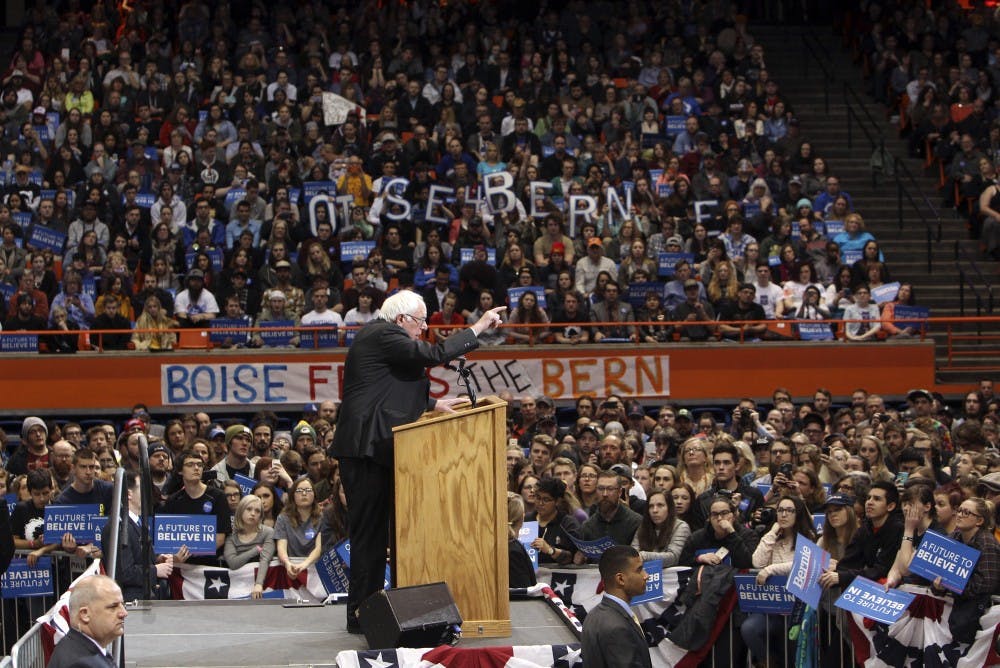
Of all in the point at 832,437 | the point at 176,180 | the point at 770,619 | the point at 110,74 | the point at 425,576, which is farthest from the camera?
the point at 110,74

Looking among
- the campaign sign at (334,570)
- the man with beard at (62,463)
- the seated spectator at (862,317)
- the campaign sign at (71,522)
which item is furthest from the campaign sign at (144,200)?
the campaign sign at (334,570)

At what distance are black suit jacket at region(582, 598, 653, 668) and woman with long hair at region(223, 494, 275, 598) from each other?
4.90 metres

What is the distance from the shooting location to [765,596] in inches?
455

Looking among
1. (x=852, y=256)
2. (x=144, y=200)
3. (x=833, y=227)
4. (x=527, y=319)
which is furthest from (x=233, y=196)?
(x=852, y=256)

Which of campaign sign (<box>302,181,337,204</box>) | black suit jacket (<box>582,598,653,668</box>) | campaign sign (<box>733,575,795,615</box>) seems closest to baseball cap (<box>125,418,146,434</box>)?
campaign sign (<box>302,181,337,204</box>)

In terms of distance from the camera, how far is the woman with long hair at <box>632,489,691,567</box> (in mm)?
12227

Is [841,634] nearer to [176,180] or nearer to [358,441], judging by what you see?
[358,441]

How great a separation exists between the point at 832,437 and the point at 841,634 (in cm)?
508

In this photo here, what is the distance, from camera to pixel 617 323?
69.3ft

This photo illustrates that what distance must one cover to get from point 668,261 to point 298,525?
10.9m

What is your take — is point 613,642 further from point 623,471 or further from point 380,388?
point 623,471

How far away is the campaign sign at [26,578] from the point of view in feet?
39.9

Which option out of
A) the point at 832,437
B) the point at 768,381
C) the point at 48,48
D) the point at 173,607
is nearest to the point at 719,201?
the point at 768,381

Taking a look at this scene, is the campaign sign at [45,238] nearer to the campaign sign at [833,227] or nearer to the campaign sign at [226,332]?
the campaign sign at [226,332]
